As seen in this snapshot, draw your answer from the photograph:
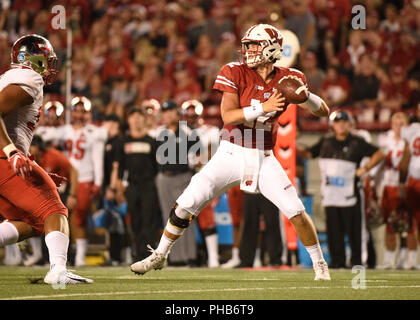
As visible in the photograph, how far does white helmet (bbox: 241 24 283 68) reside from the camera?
6.54 metres

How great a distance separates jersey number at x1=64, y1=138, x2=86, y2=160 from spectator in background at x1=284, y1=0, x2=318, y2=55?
411 centimetres

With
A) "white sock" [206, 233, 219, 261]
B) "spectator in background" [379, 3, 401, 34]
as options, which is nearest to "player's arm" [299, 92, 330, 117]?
"white sock" [206, 233, 219, 261]

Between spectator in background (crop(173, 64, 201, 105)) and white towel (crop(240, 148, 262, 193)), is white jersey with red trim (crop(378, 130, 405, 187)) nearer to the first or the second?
spectator in background (crop(173, 64, 201, 105))

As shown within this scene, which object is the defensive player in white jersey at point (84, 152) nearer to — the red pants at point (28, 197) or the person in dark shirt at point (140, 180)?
the person in dark shirt at point (140, 180)

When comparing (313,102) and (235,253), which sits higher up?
(313,102)

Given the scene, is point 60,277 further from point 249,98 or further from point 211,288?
point 249,98

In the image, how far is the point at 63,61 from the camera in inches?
477

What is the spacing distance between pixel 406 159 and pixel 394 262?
49.1 inches

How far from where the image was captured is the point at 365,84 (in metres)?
12.4

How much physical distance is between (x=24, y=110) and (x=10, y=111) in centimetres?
25

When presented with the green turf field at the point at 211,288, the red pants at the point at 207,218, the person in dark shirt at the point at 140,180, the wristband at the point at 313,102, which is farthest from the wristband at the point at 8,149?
the red pants at the point at 207,218

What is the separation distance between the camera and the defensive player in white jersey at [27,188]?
554 cm

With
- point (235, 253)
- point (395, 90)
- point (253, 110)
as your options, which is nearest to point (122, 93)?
point (235, 253)
